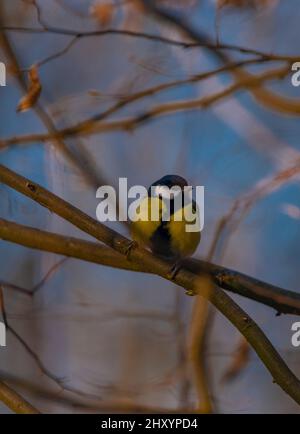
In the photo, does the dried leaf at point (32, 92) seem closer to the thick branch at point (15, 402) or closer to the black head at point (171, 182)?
the black head at point (171, 182)

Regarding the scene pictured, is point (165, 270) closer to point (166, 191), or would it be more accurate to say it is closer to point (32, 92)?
point (166, 191)

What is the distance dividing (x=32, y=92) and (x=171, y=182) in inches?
10.1

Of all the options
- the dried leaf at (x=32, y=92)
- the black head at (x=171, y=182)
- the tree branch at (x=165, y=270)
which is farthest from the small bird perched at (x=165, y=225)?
the dried leaf at (x=32, y=92)

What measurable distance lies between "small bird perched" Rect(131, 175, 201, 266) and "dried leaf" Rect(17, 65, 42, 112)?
0.24 m

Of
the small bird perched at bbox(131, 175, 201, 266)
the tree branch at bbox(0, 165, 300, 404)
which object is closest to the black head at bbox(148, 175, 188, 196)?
the small bird perched at bbox(131, 175, 201, 266)

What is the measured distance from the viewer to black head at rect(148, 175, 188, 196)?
98 centimetres

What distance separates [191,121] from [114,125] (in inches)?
4.8

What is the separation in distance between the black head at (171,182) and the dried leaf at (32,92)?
0.75 feet

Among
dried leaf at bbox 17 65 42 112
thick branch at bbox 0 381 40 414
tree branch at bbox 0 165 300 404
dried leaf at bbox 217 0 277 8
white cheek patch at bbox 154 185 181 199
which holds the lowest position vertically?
thick branch at bbox 0 381 40 414

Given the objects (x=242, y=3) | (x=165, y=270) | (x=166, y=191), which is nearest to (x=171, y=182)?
(x=166, y=191)

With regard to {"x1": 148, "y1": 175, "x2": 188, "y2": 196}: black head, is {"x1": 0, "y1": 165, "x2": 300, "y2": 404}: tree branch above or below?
below

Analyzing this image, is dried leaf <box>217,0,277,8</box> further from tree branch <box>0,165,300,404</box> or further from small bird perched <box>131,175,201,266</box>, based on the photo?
tree branch <box>0,165,300,404</box>

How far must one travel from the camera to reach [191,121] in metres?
1.05

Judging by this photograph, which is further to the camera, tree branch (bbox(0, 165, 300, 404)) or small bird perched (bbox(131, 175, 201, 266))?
small bird perched (bbox(131, 175, 201, 266))
